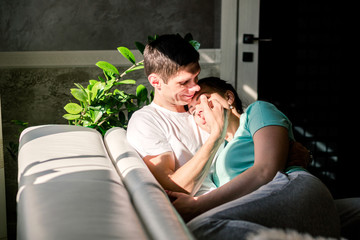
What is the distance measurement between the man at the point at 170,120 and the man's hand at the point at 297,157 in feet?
0.86

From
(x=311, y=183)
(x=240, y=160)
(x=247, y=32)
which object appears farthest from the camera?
(x=247, y=32)

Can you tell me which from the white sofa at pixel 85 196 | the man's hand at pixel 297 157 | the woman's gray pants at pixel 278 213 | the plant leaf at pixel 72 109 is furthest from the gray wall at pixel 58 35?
the woman's gray pants at pixel 278 213

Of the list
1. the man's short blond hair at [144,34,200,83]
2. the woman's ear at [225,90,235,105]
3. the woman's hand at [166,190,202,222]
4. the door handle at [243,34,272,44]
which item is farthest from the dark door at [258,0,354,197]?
the woman's hand at [166,190,202,222]

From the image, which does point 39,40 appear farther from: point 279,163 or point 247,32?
point 279,163

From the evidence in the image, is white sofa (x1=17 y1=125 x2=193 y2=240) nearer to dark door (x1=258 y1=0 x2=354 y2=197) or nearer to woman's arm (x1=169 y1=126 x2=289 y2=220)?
woman's arm (x1=169 y1=126 x2=289 y2=220)

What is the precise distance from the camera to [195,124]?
60.9 inches

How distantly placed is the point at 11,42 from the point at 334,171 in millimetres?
2655

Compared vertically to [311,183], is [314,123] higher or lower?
lower

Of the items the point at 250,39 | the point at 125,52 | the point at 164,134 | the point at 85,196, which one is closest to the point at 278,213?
the point at 85,196

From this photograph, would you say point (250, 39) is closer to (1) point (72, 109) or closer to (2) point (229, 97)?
(2) point (229, 97)

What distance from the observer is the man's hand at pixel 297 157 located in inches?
51.3

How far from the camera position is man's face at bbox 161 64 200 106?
4.84 ft

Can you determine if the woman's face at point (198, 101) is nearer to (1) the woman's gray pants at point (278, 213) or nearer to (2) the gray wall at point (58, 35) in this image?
(1) the woman's gray pants at point (278, 213)

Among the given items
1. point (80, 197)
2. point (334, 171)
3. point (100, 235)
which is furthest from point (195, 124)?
point (334, 171)
